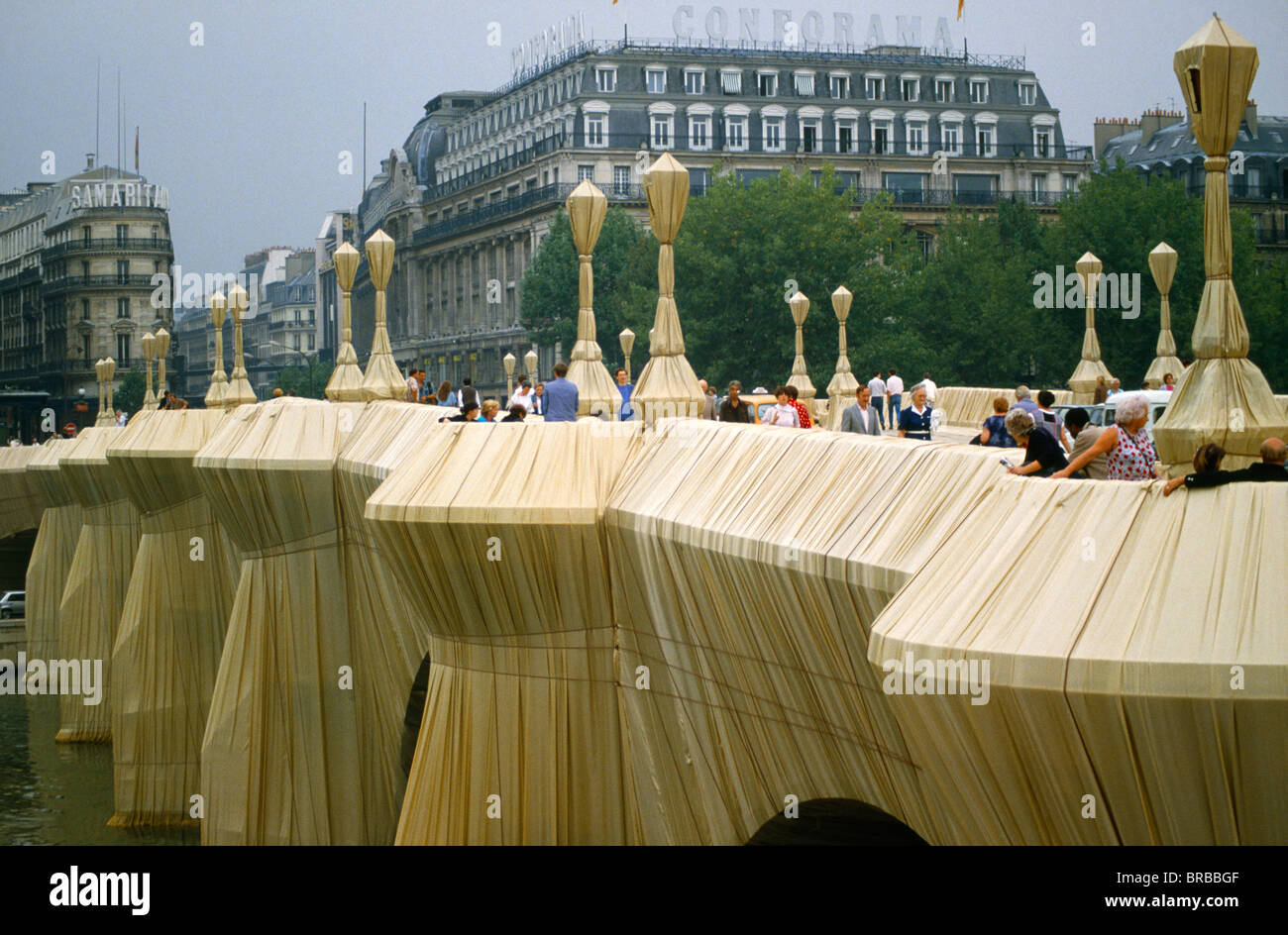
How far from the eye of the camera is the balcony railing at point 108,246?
88.3 metres

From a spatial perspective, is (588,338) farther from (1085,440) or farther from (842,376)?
(842,376)

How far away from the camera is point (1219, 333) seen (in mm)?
6984

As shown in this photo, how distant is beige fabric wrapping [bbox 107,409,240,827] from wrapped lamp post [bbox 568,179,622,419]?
12.1 metres

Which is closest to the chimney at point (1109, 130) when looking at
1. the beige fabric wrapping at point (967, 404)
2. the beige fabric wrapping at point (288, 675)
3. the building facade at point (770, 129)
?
the building facade at point (770, 129)

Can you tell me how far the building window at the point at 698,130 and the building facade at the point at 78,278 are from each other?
88.9 ft

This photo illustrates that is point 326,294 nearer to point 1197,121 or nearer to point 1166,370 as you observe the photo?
point 1166,370

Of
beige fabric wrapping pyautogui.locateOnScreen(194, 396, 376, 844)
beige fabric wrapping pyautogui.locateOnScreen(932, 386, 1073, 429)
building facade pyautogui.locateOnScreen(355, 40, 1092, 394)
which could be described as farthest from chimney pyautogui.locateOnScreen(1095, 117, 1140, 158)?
beige fabric wrapping pyautogui.locateOnScreen(194, 396, 376, 844)

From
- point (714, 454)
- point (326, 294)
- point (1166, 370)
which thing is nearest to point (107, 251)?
point (326, 294)

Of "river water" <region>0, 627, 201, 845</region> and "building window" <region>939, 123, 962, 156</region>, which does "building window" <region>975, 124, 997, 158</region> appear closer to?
"building window" <region>939, 123, 962, 156</region>

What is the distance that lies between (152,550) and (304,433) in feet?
28.1

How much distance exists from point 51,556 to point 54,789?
9.92 m

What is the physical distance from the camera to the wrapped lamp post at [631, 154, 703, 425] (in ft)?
42.5

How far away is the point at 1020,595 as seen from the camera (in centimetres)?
580

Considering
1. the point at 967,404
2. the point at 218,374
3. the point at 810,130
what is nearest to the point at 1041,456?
the point at 967,404
